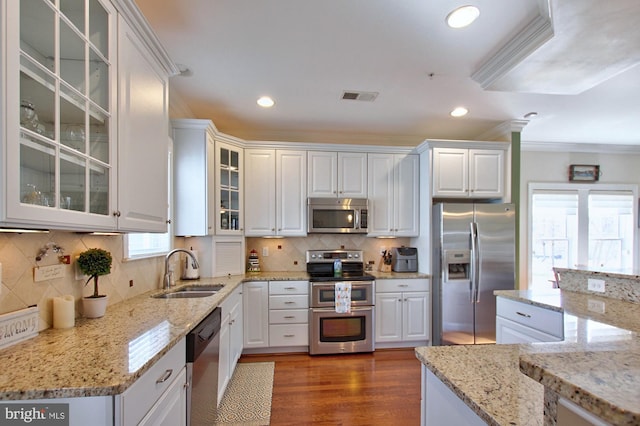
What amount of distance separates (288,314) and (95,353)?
7.85 ft

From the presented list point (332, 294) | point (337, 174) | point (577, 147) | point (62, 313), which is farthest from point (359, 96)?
point (577, 147)

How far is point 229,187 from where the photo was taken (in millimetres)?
3498

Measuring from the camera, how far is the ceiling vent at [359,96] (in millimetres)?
2932

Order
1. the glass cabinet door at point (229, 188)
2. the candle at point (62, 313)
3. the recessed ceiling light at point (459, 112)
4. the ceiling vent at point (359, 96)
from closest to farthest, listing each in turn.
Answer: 1. the candle at point (62, 313)
2. the ceiling vent at point (359, 96)
3. the recessed ceiling light at point (459, 112)
4. the glass cabinet door at point (229, 188)

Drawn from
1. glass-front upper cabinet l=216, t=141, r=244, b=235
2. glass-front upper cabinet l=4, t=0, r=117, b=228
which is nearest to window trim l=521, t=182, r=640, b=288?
glass-front upper cabinet l=216, t=141, r=244, b=235

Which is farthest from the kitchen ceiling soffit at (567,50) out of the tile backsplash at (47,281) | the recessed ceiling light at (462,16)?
the tile backsplash at (47,281)

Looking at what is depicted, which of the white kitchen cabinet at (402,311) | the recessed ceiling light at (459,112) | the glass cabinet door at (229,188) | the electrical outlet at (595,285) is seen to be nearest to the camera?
the electrical outlet at (595,285)

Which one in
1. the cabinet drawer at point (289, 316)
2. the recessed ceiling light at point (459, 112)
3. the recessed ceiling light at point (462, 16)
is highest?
the recessed ceiling light at point (462, 16)

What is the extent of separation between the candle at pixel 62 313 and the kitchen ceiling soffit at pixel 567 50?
269 cm

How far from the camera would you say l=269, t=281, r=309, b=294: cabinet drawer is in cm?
342

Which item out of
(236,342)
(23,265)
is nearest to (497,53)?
(23,265)

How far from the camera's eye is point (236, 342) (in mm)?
2932

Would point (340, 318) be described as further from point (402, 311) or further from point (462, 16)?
→ point (462, 16)

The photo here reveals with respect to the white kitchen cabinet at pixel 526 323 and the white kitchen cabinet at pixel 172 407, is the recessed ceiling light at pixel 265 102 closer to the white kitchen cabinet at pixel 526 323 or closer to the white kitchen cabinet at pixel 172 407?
the white kitchen cabinet at pixel 172 407
